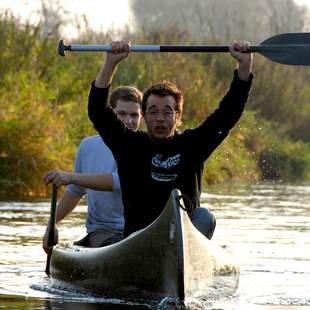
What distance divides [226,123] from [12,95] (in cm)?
1137

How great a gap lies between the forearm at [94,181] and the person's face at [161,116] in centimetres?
60

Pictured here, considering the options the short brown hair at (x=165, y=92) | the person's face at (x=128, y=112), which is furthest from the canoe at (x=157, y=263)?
the person's face at (x=128, y=112)

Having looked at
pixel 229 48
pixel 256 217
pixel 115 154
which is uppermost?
pixel 229 48

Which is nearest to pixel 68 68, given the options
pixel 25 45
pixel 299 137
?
pixel 25 45

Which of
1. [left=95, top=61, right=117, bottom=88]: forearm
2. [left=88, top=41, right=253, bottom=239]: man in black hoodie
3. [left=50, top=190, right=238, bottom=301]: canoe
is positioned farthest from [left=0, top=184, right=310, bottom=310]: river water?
[left=95, top=61, right=117, bottom=88]: forearm

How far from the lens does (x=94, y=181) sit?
9.67 metres

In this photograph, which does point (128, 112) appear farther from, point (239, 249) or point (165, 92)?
point (239, 249)

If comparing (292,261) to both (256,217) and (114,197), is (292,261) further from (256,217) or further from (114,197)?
(256,217)

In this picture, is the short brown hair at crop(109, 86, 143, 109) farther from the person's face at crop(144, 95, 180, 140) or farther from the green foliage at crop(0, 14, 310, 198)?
the green foliage at crop(0, 14, 310, 198)

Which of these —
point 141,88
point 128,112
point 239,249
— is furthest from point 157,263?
point 141,88

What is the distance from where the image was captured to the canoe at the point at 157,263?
28.3 ft

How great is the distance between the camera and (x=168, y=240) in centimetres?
870

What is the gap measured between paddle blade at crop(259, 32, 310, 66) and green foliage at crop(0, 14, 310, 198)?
9088 mm

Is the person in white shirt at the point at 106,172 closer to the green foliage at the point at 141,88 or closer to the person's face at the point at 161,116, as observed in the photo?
the person's face at the point at 161,116
